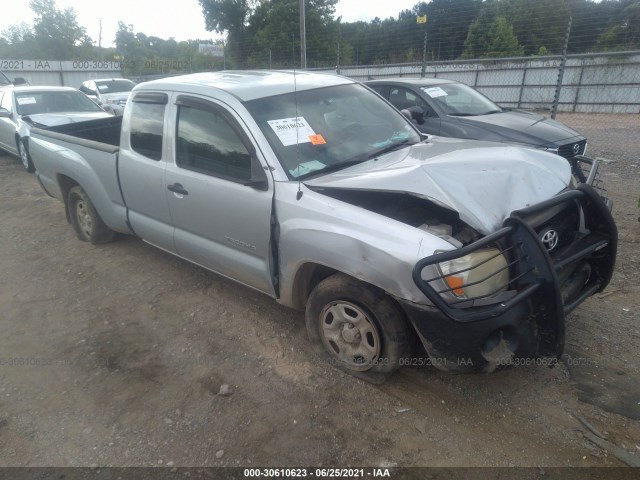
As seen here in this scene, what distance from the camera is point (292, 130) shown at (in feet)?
10.2

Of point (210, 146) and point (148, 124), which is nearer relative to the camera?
point (210, 146)

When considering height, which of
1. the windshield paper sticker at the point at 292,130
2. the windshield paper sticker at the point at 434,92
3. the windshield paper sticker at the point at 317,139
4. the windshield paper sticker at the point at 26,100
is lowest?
the windshield paper sticker at the point at 26,100

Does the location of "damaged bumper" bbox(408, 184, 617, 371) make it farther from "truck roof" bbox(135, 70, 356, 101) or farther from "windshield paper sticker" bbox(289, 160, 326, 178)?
"truck roof" bbox(135, 70, 356, 101)

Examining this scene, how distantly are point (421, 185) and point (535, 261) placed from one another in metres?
0.72

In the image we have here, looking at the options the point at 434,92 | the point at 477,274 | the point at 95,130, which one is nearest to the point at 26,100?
the point at 95,130

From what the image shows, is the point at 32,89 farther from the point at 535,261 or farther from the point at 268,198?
the point at 535,261

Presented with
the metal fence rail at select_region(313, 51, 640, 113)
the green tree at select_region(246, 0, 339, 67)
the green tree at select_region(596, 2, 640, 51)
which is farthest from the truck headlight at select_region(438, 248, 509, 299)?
the green tree at select_region(596, 2, 640, 51)

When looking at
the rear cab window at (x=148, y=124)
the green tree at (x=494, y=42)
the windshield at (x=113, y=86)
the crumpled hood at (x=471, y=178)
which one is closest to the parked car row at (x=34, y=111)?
the rear cab window at (x=148, y=124)

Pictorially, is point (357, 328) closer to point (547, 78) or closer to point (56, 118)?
point (56, 118)

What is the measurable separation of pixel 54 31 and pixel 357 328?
2506 inches

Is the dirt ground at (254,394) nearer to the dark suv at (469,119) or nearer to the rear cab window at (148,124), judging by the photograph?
the rear cab window at (148,124)

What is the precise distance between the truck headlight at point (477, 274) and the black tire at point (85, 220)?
421 centimetres

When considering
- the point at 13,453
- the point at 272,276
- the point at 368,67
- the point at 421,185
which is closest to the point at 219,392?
the point at 272,276

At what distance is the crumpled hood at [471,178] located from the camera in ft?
8.09
